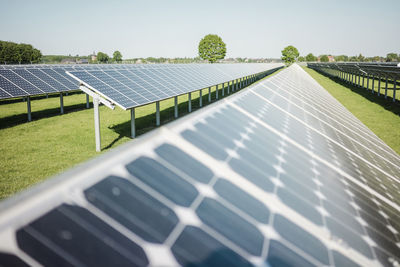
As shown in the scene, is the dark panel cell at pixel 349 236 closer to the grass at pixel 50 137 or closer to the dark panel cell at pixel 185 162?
the dark panel cell at pixel 185 162

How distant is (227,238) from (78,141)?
10858 mm

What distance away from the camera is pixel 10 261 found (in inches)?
37.8

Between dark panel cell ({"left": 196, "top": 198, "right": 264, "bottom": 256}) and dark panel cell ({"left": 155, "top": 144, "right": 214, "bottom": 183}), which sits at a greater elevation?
dark panel cell ({"left": 155, "top": 144, "right": 214, "bottom": 183})

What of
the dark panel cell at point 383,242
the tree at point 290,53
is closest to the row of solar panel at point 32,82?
the dark panel cell at point 383,242

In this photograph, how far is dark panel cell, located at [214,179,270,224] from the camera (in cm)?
179

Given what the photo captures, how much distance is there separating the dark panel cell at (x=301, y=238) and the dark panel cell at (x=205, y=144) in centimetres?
74

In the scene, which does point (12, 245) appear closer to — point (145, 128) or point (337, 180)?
point (337, 180)

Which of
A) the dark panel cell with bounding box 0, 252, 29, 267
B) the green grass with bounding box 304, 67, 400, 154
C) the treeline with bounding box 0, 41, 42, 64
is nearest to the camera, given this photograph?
the dark panel cell with bounding box 0, 252, 29, 267

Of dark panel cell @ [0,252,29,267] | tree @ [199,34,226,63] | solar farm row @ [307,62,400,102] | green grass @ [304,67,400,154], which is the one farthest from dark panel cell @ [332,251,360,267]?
tree @ [199,34,226,63]

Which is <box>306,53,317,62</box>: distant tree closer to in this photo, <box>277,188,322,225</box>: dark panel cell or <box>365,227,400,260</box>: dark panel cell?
<box>365,227,400,260</box>: dark panel cell

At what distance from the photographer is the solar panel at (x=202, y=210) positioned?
43.8 inches

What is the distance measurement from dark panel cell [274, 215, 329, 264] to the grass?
7132 mm

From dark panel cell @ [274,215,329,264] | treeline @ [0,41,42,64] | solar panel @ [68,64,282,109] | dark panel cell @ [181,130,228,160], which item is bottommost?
dark panel cell @ [274,215,329,264]

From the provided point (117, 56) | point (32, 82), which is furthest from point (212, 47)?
point (32, 82)
